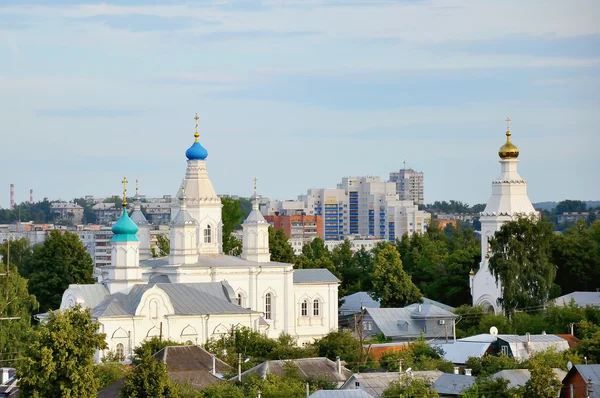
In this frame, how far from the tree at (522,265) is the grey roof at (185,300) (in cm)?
758

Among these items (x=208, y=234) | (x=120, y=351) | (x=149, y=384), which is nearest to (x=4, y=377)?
(x=120, y=351)

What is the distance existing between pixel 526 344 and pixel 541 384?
27.4 feet

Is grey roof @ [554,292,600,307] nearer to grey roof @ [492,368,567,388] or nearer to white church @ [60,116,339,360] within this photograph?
white church @ [60,116,339,360]

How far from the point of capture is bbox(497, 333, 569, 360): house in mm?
40750

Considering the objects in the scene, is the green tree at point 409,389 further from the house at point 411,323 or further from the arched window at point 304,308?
the arched window at point 304,308

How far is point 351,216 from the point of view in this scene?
13662 cm

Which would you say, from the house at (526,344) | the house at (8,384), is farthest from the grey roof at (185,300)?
the house at (526,344)

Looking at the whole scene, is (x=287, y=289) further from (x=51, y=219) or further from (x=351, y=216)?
(x=51, y=219)

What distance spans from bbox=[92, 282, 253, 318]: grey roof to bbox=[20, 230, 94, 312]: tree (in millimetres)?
10330

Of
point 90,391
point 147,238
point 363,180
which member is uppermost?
point 363,180

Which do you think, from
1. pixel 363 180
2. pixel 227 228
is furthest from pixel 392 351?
pixel 363 180

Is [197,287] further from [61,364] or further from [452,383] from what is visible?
[61,364]

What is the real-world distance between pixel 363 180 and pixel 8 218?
4152 centimetres

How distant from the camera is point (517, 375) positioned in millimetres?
35656
